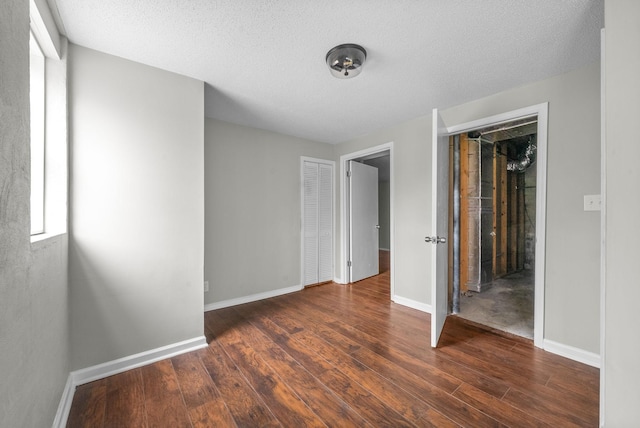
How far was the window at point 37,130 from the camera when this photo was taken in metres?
1.50

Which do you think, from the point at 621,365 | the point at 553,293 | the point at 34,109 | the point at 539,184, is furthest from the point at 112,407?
the point at 539,184

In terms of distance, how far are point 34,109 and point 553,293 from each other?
3856 mm

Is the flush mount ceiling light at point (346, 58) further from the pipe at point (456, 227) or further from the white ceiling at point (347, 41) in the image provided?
the pipe at point (456, 227)

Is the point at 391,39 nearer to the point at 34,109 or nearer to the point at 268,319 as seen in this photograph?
the point at 34,109

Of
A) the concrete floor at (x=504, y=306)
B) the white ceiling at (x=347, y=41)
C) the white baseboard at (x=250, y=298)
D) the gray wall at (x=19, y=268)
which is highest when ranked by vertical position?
the white ceiling at (x=347, y=41)

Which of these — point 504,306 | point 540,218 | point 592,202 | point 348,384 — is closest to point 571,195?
point 592,202

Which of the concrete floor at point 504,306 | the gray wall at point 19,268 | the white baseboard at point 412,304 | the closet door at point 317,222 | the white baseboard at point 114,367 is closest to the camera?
the gray wall at point 19,268

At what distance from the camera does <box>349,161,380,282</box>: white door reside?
408 cm

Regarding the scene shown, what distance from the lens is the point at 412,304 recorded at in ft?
10.1

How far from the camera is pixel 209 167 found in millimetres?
3004

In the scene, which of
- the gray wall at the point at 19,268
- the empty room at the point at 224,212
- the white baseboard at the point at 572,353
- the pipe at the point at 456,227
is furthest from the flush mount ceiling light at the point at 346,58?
the white baseboard at the point at 572,353

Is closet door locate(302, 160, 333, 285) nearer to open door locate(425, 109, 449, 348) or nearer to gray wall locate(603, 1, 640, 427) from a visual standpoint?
open door locate(425, 109, 449, 348)

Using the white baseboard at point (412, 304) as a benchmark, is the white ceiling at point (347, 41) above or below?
above

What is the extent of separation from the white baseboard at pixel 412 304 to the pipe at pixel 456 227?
1.06 ft
